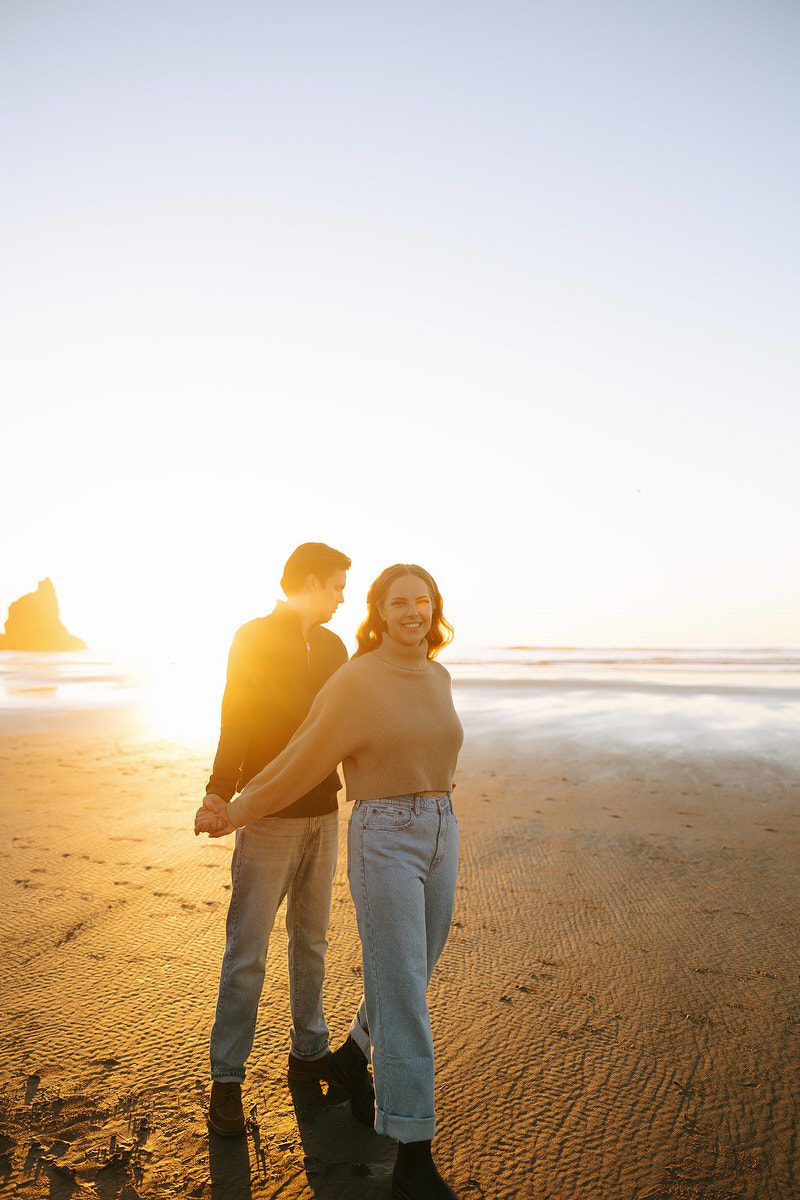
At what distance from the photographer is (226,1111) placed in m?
2.75

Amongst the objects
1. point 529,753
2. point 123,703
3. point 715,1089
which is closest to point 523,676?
point 123,703

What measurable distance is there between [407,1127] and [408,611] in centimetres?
177

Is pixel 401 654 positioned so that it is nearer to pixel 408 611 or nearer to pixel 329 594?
pixel 408 611

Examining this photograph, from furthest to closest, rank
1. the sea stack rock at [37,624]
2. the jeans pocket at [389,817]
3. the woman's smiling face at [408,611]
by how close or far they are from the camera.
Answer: the sea stack rock at [37,624], the woman's smiling face at [408,611], the jeans pocket at [389,817]

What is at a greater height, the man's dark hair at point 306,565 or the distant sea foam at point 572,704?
the man's dark hair at point 306,565

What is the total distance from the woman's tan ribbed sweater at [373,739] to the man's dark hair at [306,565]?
57 centimetres

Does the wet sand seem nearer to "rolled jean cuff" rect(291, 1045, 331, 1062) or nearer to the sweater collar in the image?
"rolled jean cuff" rect(291, 1045, 331, 1062)

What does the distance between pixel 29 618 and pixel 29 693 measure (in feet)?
364

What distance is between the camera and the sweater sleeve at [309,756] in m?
2.60

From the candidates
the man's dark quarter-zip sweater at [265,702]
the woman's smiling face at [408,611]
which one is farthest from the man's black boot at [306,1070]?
→ the woman's smiling face at [408,611]

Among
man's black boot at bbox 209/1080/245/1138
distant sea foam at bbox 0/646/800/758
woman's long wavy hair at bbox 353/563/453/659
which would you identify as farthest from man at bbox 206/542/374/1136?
distant sea foam at bbox 0/646/800/758

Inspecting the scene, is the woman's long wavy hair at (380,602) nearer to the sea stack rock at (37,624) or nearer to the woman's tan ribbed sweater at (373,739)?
the woman's tan ribbed sweater at (373,739)

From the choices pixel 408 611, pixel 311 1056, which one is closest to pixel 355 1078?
pixel 311 1056

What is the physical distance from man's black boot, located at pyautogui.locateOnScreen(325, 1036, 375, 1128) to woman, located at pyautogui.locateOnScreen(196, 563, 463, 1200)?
1.61ft
